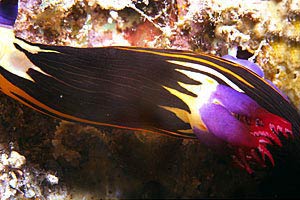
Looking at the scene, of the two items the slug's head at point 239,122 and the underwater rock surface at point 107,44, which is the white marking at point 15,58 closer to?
the underwater rock surface at point 107,44

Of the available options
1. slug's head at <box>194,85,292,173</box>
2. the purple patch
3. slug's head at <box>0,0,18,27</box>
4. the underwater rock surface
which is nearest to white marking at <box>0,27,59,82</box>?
slug's head at <box>0,0,18,27</box>

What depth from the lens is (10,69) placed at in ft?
8.97

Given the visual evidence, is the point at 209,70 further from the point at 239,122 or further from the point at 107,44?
the point at 107,44

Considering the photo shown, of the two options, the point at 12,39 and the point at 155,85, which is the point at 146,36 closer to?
the point at 155,85

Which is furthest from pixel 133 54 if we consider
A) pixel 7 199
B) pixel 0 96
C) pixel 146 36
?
pixel 7 199

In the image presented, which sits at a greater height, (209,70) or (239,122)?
(209,70)

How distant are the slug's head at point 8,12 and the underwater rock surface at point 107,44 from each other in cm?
11

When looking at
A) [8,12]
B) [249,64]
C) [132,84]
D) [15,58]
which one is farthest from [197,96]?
[8,12]

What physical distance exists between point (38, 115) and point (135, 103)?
3.43 ft

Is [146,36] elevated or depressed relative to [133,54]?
elevated

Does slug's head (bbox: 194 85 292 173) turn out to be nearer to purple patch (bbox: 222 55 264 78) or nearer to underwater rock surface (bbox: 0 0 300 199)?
purple patch (bbox: 222 55 264 78)

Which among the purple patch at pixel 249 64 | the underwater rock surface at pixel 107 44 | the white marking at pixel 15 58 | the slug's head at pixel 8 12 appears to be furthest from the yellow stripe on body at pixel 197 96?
the slug's head at pixel 8 12

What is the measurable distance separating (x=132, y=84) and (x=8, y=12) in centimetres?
111

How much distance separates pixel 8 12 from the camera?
2.76 m
